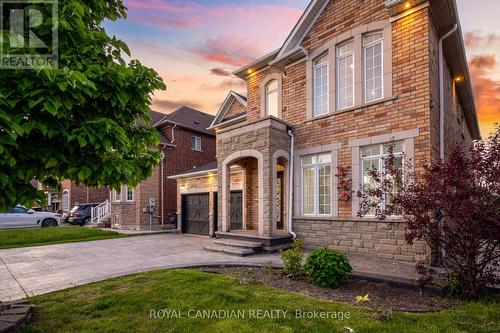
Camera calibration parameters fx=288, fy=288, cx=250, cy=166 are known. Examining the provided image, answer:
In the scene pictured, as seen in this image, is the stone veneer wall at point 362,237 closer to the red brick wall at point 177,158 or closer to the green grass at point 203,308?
the green grass at point 203,308

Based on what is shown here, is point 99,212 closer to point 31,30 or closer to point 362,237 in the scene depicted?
point 362,237

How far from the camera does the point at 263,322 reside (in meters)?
3.85

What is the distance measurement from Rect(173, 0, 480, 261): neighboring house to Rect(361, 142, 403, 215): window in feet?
0.10

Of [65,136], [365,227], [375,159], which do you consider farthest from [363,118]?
[65,136]

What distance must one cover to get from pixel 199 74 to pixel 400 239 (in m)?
12.2

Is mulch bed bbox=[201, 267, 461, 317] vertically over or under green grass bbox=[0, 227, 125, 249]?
over

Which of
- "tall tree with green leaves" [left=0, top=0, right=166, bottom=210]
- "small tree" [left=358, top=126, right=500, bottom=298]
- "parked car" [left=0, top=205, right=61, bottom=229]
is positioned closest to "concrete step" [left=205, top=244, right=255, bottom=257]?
"small tree" [left=358, top=126, right=500, bottom=298]

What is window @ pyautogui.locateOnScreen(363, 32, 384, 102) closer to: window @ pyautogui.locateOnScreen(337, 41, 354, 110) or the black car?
window @ pyautogui.locateOnScreen(337, 41, 354, 110)

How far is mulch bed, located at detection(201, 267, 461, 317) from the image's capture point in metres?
4.61

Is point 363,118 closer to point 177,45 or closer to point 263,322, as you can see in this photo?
point 263,322

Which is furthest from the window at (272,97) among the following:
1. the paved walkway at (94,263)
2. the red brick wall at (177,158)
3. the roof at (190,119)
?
the red brick wall at (177,158)

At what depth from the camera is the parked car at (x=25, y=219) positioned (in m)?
17.1

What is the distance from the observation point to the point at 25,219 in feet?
58.3

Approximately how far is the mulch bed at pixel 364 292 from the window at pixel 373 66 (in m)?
5.51
